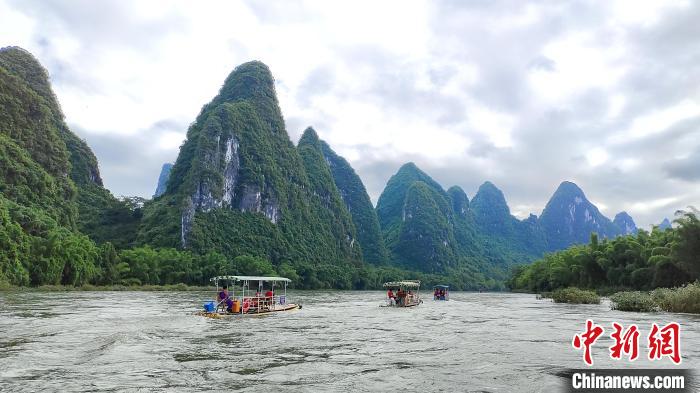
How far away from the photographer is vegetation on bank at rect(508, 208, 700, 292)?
116ft

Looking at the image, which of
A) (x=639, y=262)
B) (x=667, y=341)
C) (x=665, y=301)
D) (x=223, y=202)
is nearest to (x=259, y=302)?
(x=667, y=341)

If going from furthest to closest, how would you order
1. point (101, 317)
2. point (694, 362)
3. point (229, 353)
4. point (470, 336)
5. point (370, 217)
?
point (370, 217) → point (101, 317) → point (470, 336) → point (229, 353) → point (694, 362)

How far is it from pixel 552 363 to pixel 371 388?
17.6ft

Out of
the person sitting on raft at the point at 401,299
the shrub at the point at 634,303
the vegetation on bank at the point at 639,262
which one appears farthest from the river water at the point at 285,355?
the vegetation on bank at the point at 639,262

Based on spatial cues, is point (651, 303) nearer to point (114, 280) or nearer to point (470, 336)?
point (470, 336)

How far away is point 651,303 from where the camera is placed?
91.9 feet

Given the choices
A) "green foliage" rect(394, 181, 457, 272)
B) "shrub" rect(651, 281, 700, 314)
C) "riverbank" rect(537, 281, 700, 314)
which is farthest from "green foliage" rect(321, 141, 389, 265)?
"shrub" rect(651, 281, 700, 314)

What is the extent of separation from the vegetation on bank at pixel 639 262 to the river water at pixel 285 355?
1767 centimetres

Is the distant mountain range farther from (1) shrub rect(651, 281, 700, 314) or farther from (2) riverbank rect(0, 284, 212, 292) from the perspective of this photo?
(1) shrub rect(651, 281, 700, 314)

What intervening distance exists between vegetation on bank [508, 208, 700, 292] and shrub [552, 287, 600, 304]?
6351mm

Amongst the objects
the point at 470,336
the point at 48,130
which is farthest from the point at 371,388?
the point at 48,130

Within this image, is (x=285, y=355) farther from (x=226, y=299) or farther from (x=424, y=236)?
(x=424, y=236)

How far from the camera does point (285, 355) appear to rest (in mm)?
12922

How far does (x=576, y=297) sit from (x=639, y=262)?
34.1 ft
